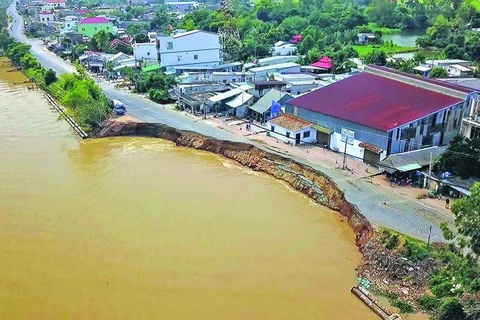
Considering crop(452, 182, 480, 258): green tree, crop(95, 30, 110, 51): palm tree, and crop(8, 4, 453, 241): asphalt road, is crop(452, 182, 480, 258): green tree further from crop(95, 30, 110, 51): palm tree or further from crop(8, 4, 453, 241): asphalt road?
crop(95, 30, 110, 51): palm tree

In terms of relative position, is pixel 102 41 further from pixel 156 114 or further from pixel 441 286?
pixel 441 286

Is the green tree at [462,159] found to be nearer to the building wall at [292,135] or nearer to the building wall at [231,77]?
the building wall at [292,135]

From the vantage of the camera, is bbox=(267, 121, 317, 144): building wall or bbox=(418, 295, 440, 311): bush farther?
bbox=(267, 121, 317, 144): building wall

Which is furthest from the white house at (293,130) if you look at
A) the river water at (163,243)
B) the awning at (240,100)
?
the awning at (240,100)

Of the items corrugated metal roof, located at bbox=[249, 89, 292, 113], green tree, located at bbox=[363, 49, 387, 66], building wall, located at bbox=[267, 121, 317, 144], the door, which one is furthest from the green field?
the door

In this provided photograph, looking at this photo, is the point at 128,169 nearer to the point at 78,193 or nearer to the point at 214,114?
the point at 78,193

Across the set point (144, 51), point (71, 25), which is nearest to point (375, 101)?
point (144, 51)
